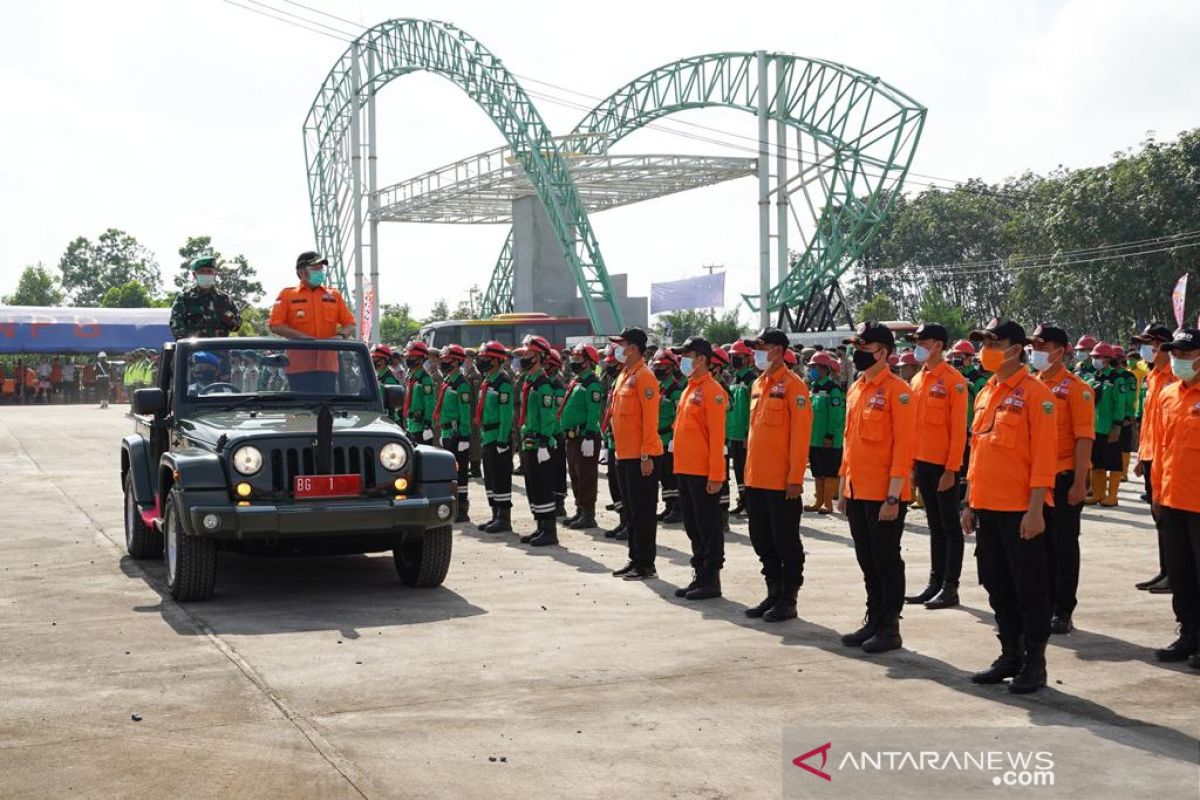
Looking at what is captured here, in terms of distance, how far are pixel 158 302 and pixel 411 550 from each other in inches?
3562

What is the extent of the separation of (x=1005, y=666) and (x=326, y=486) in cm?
449

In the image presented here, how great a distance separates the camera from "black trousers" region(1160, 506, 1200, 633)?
741 cm

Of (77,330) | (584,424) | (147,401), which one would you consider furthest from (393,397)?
(77,330)

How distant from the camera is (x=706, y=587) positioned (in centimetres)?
937

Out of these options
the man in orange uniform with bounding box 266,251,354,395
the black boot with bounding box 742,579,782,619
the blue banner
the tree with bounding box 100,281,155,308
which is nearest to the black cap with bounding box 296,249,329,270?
the man in orange uniform with bounding box 266,251,354,395

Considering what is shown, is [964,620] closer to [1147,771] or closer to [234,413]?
[1147,771]

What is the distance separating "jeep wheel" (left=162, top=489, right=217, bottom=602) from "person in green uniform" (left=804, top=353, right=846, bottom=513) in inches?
285

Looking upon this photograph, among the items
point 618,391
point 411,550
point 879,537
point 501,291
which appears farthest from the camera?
point 501,291

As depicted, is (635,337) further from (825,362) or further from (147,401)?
(825,362)

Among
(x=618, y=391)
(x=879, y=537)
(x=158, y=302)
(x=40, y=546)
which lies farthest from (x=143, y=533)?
(x=158, y=302)

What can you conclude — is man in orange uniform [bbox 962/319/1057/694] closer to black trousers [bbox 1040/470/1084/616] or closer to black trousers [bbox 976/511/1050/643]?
black trousers [bbox 976/511/1050/643]

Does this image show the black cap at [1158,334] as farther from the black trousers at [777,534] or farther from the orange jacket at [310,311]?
the orange jacket at [310,311]

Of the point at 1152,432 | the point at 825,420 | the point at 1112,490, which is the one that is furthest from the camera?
the point at 1112,490

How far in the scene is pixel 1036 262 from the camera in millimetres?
57312
